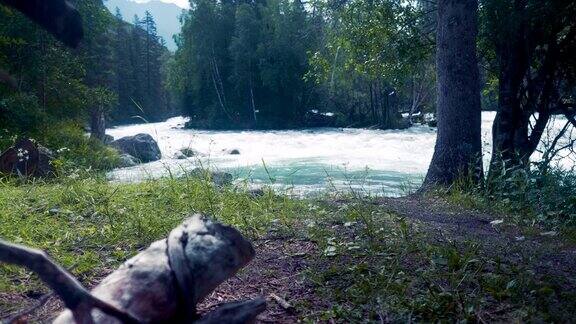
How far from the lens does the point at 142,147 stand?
797 inches

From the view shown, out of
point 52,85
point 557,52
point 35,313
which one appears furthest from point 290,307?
point 52,85

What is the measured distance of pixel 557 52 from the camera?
937 centimetres

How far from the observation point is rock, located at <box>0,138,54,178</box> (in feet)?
28.0

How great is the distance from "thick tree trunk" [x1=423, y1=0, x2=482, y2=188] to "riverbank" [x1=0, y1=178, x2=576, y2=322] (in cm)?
209

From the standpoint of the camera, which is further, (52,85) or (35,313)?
(52,85)

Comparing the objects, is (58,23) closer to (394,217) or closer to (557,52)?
(394,217)

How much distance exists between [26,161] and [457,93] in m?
6.09

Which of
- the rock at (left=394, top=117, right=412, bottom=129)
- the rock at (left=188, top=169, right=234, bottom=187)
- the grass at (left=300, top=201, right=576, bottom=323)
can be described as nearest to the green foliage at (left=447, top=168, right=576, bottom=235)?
the grass at (left=300, top=201, right=576, bottom=323)

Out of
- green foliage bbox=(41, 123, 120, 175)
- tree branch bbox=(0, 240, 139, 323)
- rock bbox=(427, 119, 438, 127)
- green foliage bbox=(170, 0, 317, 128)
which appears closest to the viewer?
tree branch bbox=(0, 240, 139, 323)

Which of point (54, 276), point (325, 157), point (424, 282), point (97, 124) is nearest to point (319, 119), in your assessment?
point (97, 124)

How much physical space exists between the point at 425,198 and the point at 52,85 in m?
13.7

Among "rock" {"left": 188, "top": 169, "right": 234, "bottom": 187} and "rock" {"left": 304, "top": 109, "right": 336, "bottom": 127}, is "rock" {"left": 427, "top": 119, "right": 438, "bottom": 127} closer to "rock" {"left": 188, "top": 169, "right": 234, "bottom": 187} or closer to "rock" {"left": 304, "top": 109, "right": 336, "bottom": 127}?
"rock" {"left": 304, "top": 109, "right": 336, "bottom": 127}

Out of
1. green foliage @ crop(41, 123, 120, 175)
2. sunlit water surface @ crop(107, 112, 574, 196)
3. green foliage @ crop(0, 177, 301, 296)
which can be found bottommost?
sunlit water surface @ crop(107, 112, 574, 196)

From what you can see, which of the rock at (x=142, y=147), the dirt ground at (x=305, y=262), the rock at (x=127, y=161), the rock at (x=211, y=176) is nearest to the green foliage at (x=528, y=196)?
the dirt ground at (x=305, y=262)
